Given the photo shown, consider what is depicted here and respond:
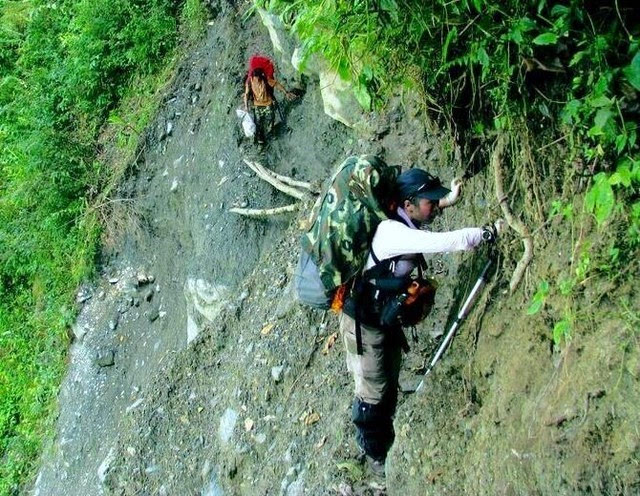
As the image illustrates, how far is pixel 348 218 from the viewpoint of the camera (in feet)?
13.6

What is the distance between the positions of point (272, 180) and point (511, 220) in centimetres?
512

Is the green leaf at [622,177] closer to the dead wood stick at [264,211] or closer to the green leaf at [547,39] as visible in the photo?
the green leaf at [547,39]

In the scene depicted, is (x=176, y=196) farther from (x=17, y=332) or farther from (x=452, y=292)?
(x=452, y=292)

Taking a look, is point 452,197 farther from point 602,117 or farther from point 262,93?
point 262,93

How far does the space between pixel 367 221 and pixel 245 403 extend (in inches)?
141

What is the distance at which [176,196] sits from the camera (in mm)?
10555

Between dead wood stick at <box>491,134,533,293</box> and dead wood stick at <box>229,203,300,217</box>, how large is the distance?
427 centimetres

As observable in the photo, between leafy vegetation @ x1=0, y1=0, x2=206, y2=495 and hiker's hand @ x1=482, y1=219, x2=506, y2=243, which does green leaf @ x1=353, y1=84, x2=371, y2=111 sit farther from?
leafy vegetation @ x1=0, y1=0, x2=206, y2=495

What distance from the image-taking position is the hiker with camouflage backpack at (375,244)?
13.4ft

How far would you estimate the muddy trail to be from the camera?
358 centimetres

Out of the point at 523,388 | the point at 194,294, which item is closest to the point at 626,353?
the point at 523,388

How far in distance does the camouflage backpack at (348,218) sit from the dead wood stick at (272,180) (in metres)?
4.41

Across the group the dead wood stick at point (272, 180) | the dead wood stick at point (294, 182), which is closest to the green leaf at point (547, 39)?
the dead wood stick at point (294, 182)

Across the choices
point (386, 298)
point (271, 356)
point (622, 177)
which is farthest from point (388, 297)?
point (271, 356)
